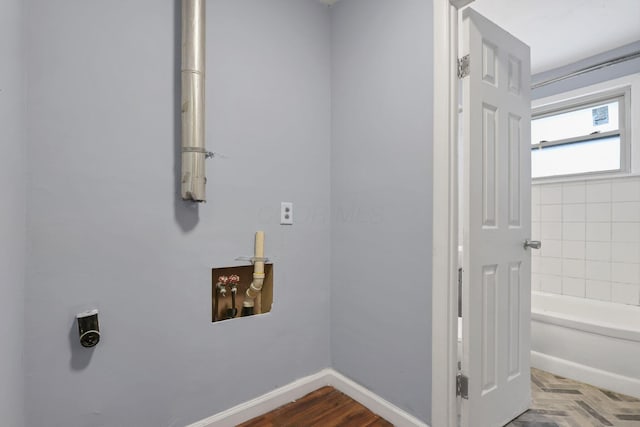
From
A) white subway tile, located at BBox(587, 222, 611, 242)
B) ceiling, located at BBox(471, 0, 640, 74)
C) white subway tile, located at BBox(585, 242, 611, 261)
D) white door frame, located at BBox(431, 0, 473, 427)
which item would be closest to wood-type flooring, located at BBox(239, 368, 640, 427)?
white door frame, located at BBox(431, 0, 473, 427)

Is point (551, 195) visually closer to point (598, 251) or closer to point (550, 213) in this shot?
point (550, 213)

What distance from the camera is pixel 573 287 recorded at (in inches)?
107

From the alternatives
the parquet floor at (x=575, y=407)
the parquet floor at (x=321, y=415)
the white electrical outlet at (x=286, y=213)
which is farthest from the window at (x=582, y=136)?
the parquet floor at (x=321, y=415)

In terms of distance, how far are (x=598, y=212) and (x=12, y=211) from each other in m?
3.70

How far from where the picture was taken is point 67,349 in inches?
45.4

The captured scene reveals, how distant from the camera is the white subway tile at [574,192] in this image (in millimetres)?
2697

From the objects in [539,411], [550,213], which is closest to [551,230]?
[550,213]

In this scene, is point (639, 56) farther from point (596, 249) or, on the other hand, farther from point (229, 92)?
point (229, 92)

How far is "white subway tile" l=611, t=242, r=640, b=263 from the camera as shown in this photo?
95.2 inches

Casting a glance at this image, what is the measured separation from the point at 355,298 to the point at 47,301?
1.39 metres

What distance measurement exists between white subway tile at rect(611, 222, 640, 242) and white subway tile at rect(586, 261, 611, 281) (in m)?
0.23

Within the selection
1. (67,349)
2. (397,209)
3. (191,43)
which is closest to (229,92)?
(191,43)

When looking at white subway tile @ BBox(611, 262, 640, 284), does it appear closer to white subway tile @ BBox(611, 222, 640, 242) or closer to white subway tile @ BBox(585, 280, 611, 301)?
white subway tile @ BBox(585, 280, 611, 301)

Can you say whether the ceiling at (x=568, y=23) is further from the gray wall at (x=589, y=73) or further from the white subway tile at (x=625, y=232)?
the white subway tile at (x=625, y=232)
